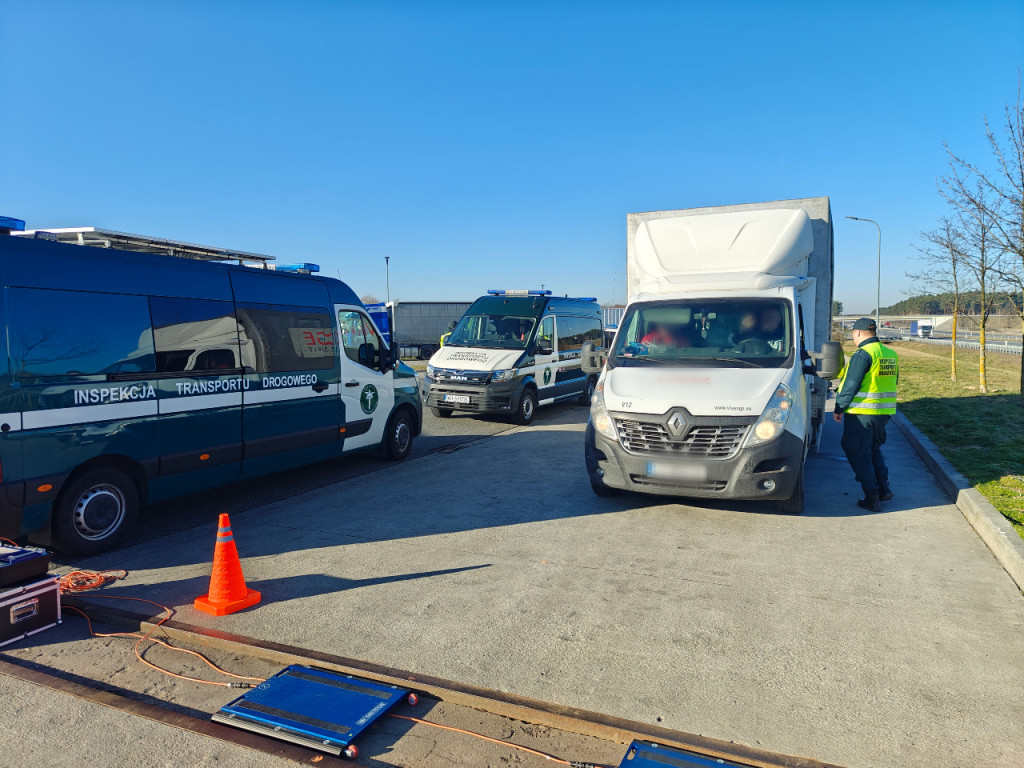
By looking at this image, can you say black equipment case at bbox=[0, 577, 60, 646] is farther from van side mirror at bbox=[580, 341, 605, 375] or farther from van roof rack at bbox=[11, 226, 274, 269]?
van side mirror at bbox=[580, 341, 605, 375]

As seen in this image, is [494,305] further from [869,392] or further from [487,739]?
[487,739]

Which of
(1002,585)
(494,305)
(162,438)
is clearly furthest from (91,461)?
(494,305)

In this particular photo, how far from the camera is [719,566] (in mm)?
5496

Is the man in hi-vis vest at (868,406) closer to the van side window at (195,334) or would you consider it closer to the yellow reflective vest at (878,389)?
the yellow reflective vest at (878,389)

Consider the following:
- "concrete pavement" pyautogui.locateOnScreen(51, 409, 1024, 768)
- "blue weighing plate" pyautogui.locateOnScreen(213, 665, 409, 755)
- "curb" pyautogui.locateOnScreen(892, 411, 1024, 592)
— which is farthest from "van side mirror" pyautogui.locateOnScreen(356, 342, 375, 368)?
"curb" pyautogui.locateOnScreen(892, 411, 1024, 592)

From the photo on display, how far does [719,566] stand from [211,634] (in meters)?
3.69

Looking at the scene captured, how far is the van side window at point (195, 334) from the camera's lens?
20.4 ft

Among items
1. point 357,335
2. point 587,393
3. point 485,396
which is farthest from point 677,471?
point 587,393

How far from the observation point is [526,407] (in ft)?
44.0

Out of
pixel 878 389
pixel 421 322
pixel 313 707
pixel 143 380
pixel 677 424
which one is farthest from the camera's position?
pixel 421 322

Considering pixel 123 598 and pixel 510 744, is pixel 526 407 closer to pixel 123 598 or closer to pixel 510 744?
pixel 123 598

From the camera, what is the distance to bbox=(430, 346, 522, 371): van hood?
42.0 feet

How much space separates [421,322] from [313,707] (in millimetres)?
34584

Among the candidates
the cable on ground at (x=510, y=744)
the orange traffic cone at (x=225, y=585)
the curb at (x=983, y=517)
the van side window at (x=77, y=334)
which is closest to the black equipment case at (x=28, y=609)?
the orange traffic cone at (x=225, y=585)
